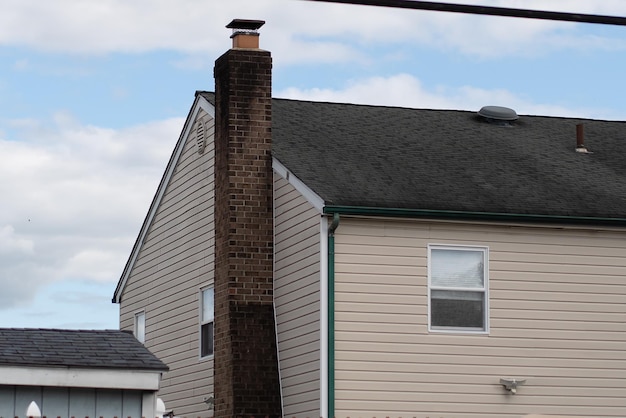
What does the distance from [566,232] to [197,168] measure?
300 inches

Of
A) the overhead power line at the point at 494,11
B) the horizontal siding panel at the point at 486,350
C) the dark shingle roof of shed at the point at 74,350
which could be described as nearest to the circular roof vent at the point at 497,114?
the horizontal siding panel at the point at 486,350

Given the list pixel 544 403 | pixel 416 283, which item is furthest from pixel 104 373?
pixel 544 403

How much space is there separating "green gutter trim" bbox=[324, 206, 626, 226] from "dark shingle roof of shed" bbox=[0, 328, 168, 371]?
3923 millimetres

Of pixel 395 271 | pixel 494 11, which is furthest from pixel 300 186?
pixel 494 11

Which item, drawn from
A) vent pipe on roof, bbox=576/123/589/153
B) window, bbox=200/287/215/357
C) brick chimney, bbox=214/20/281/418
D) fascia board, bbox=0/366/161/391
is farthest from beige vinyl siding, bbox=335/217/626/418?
window, bbox=200/287/215/357

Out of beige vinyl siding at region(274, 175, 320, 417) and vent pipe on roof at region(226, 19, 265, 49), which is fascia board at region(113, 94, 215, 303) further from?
beige vinyl siding at region(274, 175, 320, 417)

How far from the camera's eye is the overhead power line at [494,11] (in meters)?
12.0

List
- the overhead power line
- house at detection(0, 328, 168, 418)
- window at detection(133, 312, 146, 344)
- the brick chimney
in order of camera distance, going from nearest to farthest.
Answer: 1. the overhead power line
2. house at detection(0, 328, 168, 418)
3. the brick chimney
4. window at detection(133, 312, 146, 344)

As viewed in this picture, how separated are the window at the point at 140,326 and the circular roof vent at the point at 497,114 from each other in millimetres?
8435

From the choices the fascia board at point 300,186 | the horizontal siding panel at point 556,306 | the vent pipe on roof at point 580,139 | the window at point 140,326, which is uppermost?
the vent pipe on roof at point 580,139

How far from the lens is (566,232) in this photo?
21000 millimetres

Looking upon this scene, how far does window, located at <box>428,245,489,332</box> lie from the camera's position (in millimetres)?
20250

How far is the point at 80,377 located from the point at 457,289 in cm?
671

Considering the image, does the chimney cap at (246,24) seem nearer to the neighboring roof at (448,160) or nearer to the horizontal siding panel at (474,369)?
the neighboring roof at (448,160)
